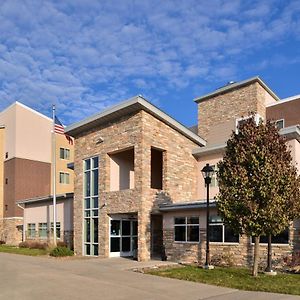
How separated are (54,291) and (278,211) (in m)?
7.89

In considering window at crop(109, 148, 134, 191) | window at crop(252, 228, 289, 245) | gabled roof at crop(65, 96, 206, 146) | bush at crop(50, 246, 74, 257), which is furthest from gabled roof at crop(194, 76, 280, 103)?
bush at crop(50, 246, 74, 257)

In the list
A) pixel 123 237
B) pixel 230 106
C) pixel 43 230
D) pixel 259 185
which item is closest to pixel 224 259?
pixel 259 185

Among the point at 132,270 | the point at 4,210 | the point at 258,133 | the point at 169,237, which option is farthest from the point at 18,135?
the point at 258,133

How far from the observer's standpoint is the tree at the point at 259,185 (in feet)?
49.5

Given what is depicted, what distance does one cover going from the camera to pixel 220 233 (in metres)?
20.6

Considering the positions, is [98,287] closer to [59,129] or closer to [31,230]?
[59,129]

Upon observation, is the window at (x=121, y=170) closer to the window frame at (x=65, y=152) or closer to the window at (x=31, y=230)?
the window at (x=31, y=230)

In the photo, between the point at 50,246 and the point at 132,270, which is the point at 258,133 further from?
the point at 50,246

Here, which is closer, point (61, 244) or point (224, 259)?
point (224, 259)

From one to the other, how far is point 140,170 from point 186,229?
3.83 meters

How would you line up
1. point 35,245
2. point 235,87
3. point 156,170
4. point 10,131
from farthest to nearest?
point 10,131 < point 35,245 < point 235,87 < point 156,170

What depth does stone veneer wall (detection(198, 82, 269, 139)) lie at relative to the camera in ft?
92.2

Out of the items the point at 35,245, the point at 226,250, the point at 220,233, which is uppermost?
the point at 220,233

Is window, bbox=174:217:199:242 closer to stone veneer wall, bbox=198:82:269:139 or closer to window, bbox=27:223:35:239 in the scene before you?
stone veneer wall, bbox=198:82:269:139
